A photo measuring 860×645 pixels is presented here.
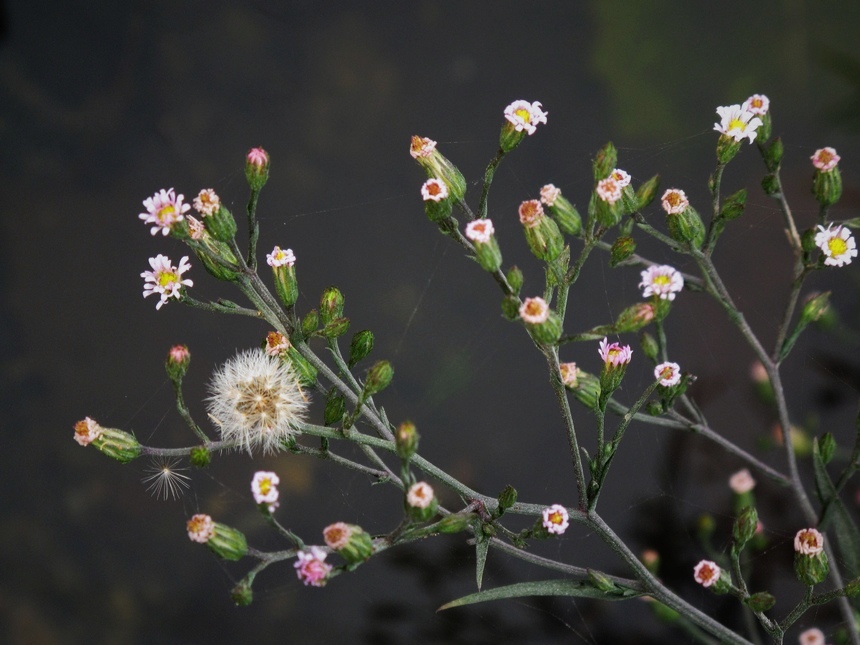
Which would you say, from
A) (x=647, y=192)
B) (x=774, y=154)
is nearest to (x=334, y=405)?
(x=647, y=192)

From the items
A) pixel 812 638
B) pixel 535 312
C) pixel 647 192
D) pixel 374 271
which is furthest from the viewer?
pixel 374 271

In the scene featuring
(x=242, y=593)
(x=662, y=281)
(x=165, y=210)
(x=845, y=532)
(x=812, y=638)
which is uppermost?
(x=165, y=210)

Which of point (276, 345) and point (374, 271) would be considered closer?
point (276, 345)

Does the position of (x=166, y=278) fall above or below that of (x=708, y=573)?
above

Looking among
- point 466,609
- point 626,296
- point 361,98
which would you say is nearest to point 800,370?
point 626,296

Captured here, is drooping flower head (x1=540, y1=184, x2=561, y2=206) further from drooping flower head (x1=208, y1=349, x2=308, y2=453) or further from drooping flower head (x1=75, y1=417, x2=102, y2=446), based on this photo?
drooping flower head (x1=75, y1=417, x2=102, y2=446)

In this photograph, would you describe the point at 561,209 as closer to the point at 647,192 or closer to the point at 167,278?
the point at 647,192

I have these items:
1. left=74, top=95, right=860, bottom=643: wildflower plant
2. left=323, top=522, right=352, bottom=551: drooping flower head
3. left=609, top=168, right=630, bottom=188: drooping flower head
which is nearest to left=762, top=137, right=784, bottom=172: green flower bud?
left=74, top=95, right=860, bottom=643: wildflower plant
